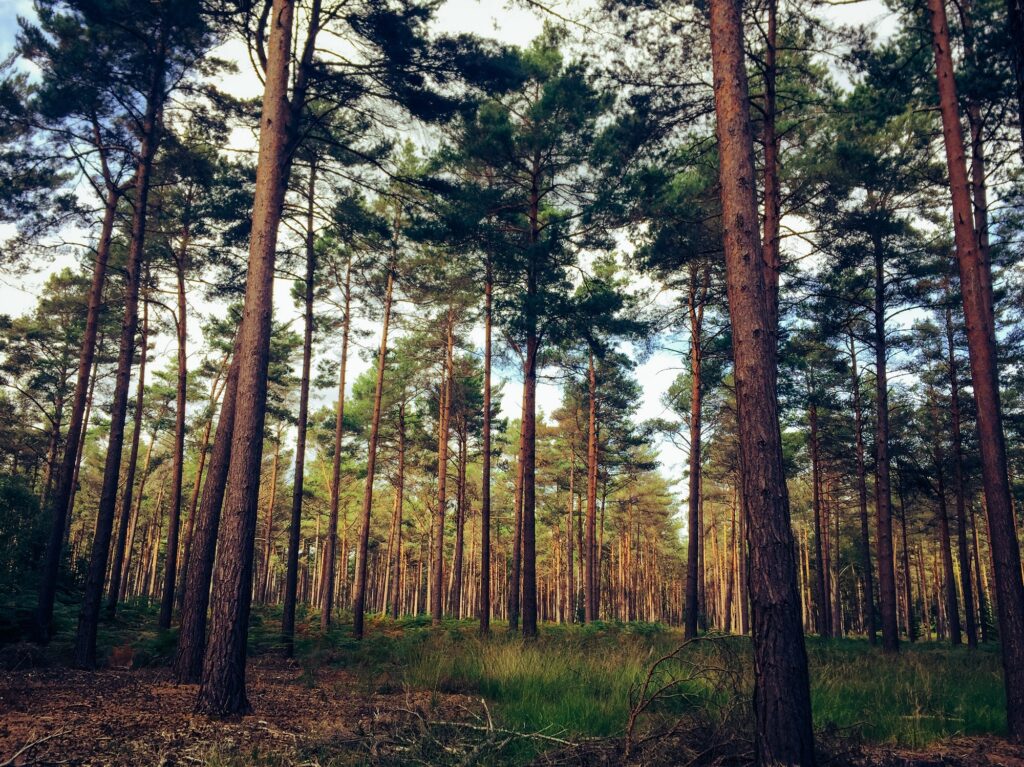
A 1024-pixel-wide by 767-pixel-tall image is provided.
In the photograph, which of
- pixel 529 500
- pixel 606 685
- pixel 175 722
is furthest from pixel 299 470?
pixel 606 685

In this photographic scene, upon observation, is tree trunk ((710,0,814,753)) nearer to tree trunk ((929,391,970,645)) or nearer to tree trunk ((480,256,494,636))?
tree trunk ((480,256,494,636))

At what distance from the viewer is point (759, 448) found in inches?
179

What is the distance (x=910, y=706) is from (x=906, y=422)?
1962 cm

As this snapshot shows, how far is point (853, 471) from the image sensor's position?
78.3ft

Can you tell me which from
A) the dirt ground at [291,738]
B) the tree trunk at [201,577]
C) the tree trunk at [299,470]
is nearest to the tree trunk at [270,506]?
the tree trunk at [299,470]

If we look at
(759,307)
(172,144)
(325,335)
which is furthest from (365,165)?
(759,307)

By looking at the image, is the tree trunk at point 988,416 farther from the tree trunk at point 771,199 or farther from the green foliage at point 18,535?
the green foliage at point 18,535

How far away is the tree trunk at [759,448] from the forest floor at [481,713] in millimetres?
468

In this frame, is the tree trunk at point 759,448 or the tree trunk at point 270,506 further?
the tree trunk at point 270,506

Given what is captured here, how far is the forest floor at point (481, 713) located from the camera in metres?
4.21

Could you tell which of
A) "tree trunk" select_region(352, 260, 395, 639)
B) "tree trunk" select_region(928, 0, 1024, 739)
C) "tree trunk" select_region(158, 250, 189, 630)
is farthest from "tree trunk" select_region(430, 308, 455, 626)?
"tree trunk" select_region(928, 0, 1024, 739)

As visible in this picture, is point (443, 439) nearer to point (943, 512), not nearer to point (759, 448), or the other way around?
point (943, 512)

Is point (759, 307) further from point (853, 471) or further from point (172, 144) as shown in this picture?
point (853, 471)

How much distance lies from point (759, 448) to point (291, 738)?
4.33 meters
